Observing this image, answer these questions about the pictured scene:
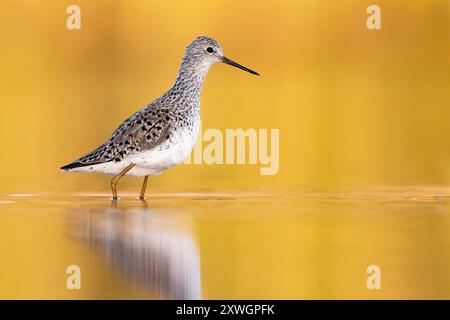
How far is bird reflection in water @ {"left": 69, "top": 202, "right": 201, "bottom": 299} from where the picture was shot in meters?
7.28

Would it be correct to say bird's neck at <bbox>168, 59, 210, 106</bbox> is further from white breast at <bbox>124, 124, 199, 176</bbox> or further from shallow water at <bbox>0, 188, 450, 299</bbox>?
shallow water at <bbox>0, 188, 450, 299</bbox>

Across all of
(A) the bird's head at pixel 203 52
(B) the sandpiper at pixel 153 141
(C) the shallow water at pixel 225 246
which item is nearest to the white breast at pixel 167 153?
(B) the sandpiper at pixel 153 141

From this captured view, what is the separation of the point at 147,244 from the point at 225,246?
2.03 ft

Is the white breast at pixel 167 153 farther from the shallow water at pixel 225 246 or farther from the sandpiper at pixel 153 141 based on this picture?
the shallow water at pixel 225 246

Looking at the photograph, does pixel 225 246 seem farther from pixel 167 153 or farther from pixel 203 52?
pixel 203 52

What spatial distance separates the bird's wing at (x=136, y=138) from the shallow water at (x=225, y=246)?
0.47m

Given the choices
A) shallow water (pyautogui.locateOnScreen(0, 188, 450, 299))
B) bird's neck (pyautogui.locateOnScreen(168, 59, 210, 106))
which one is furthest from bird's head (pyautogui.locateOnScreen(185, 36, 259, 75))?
shallow water (pyautogui.locateOnScreen(0, 188, 450, 299))

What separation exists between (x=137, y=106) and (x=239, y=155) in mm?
2325

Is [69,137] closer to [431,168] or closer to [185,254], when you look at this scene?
[431,168]

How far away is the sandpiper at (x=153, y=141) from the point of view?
36.0ft

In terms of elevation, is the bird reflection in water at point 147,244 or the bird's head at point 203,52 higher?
the bird's head at point 203,52

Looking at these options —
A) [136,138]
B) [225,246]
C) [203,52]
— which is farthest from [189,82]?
[225,246]

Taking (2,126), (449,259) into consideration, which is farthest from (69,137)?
(449,259)

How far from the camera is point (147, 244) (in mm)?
8500
